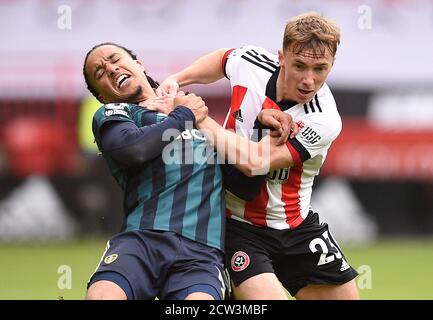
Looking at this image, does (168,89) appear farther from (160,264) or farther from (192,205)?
(160,264)

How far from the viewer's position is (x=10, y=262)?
13.1 metres

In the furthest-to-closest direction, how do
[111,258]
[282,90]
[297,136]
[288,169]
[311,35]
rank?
[288,169], [282,90], [297,136], [311,35], [111,258]

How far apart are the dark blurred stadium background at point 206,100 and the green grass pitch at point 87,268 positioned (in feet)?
0.39

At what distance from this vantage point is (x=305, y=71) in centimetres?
558

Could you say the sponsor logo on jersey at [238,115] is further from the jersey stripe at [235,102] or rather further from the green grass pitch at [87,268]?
the green grass pitch at [87,268]

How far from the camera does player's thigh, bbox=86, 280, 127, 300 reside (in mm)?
4977

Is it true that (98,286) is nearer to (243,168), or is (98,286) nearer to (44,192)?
(243,168)

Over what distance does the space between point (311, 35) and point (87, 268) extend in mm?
7017

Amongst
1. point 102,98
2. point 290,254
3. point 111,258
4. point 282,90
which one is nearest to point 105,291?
point 111,258

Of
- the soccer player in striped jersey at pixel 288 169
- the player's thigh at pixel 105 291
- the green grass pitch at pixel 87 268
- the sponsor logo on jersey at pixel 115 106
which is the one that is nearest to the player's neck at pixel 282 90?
the soccer player in striped jersey at pixel 288 169

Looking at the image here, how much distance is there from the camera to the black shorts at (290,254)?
5875mm

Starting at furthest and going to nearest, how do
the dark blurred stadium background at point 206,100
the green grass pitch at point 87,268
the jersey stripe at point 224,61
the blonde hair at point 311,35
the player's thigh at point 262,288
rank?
1. the dark blurred stadium background at point 206,100
2. the green grass pitch at point 87,268
3. the jersey stripe at point 224,61
4. the player's thigh at point 262,288
5. the blonde hair at point 311,35

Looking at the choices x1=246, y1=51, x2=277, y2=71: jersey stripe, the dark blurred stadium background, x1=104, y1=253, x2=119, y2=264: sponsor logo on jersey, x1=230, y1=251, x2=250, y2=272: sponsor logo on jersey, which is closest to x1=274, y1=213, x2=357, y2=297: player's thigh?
x1=230, y1=251, x2=250, y2=272: sponsor logo on jersey
